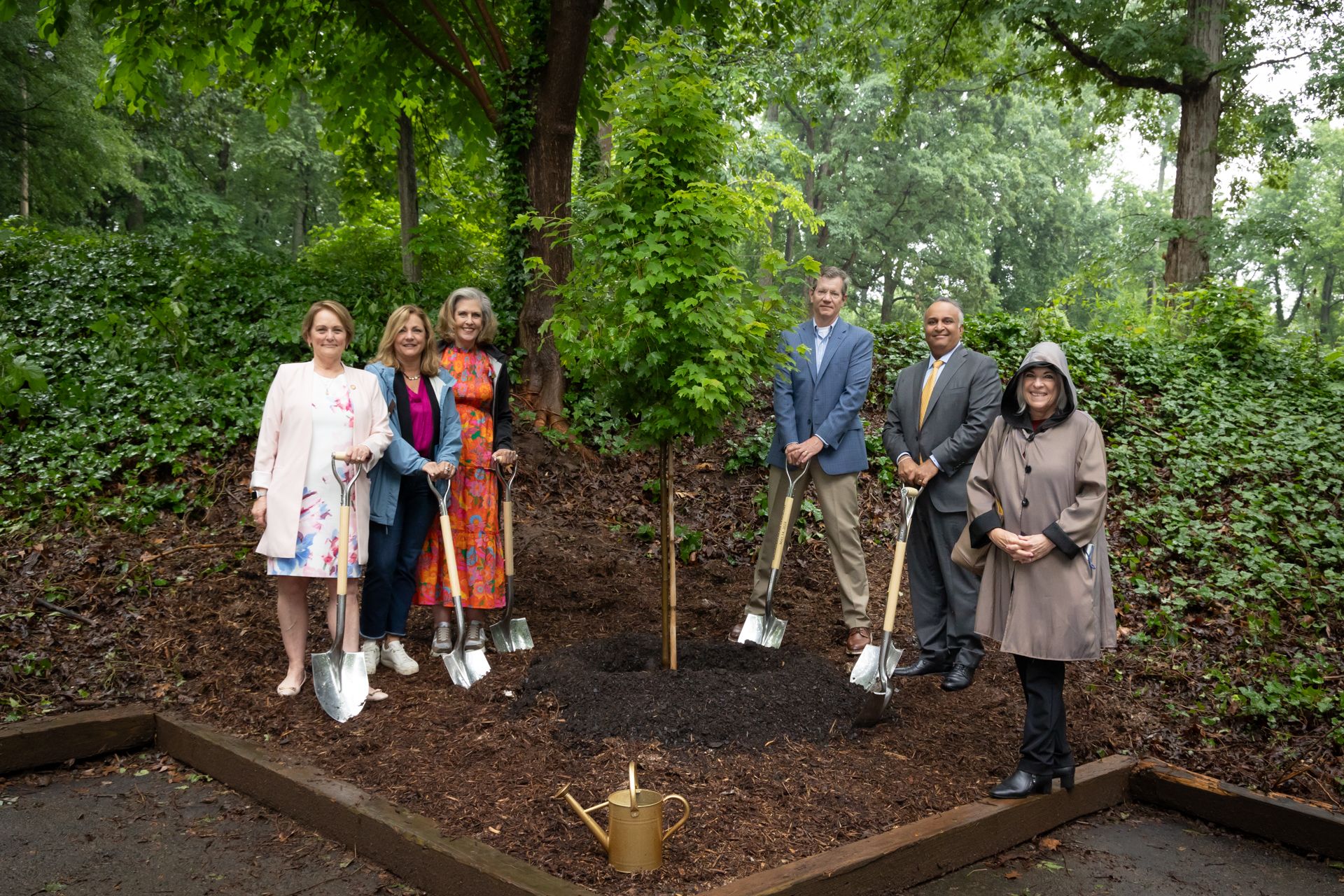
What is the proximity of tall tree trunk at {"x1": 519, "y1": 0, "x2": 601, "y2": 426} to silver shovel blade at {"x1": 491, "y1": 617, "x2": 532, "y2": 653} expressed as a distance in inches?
133

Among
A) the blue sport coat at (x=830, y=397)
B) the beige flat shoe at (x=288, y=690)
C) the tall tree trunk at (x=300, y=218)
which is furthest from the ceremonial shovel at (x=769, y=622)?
the tall tree trunk at (x=300, y=218)

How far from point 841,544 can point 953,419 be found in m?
1.01

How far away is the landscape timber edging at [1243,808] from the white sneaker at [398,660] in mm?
3692

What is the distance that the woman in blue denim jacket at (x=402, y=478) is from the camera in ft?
18.1

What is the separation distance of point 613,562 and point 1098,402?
5108mm

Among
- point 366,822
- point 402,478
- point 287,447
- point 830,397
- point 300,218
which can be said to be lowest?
point 366,822

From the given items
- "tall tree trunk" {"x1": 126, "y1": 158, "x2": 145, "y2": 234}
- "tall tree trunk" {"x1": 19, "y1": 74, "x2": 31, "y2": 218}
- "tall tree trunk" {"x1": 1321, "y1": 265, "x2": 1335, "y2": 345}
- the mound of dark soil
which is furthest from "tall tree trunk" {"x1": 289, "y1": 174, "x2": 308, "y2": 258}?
"tall tree trunk" {"x1": 1321, "y1": 265, "x2": 1335, "y2": 345}

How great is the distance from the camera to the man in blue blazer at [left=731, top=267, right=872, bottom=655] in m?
6.00

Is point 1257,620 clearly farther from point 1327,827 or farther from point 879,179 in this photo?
point 879,179

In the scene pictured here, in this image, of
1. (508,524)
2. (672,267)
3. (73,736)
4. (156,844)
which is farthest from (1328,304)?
(156,844)

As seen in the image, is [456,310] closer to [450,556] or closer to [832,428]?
[450,556]

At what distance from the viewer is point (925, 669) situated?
5.62 meters

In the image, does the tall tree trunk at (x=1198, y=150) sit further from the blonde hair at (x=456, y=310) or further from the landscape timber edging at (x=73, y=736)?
the landscape timber edging at (x=73, y=736)

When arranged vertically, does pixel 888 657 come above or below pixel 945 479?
below
